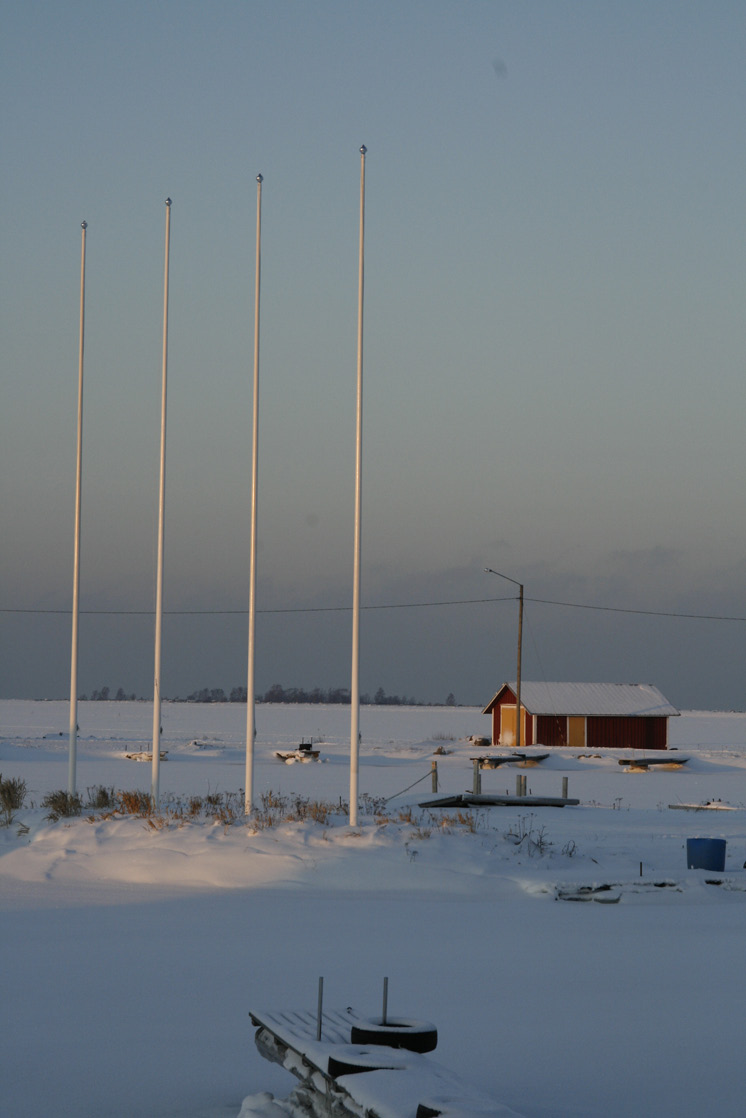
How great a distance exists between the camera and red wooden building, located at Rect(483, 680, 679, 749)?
64812 mm

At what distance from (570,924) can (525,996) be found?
4.12 meters

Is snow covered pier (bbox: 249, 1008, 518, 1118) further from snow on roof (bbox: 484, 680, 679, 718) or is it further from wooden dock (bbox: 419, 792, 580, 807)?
snow on roof (bbox: 484, 680, 679, 718)

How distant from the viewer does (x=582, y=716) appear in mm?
65250

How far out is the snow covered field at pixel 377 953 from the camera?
7.78 meters

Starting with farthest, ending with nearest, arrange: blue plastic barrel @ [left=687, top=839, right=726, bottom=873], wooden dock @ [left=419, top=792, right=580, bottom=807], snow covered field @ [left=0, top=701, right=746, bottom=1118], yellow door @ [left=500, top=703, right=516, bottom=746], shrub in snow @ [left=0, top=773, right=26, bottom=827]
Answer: yellow door @ [left=500, top=703, right=516, bottom=746], wooden dock @ [left=419, top=792, right=580, bottom=807], shrub in snow @ [left=0, top=773, right=26, bottom=827], blue plastic barrel @ [left=687, top=839, right=726, bottom=873], snow covered field @ [left=0, top=701, right=746, bottom=1118]

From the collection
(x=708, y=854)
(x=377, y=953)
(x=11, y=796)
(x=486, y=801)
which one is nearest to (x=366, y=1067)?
(x=377, y=953)

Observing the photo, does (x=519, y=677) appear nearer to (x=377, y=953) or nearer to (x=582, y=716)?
(x=582, y=716)

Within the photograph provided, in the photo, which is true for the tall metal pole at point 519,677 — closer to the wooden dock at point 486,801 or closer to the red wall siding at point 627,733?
the red wall siding at point 627,733

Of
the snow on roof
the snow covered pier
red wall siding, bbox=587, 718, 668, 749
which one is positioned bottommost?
red wall siding, bbox=587, 718, 668, 749

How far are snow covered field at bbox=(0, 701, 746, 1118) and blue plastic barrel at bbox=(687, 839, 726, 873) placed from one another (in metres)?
0.42

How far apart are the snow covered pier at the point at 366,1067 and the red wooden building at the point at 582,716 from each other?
5709 centimetres

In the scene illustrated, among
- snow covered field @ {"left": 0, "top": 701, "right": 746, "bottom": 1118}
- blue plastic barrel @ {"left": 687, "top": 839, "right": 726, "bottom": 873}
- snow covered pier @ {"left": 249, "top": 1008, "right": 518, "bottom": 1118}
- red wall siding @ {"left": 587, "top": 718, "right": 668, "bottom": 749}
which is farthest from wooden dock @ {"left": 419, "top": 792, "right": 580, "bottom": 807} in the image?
red wall siding @ {"left": 587, "top": 718, "right": 668, "bottom": 749}

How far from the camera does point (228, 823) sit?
19.5 m

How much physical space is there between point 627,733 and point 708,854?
1953 inches
